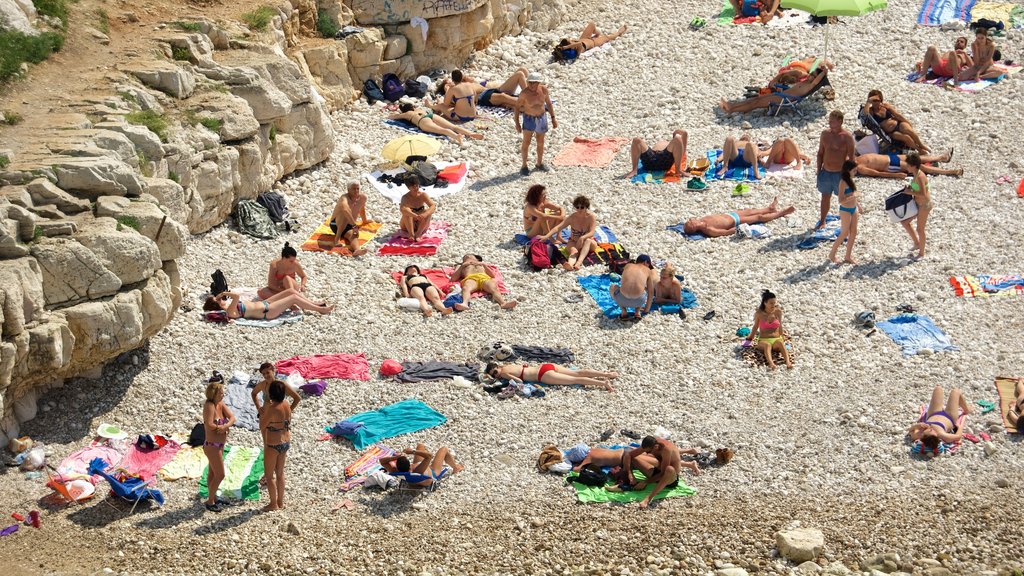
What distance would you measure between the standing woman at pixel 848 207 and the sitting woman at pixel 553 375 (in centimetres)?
416

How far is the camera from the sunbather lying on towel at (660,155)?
18812mm

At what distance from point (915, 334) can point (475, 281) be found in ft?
17.7

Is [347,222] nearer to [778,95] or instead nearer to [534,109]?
[534,109]

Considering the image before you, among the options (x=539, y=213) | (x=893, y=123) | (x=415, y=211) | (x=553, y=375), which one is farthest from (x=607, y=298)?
(x=893, y=123)

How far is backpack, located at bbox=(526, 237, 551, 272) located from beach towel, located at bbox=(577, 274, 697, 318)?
0.56 meters

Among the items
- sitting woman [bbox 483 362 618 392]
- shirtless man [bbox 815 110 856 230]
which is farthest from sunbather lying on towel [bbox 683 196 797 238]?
sitting woman [bbox 483 362 618 392]

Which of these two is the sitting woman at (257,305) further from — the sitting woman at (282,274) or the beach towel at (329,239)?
the beach towel at (329,239)

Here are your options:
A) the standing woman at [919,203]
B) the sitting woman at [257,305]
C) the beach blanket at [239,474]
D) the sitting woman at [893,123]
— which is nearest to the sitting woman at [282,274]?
the sitting woman at [257,305]

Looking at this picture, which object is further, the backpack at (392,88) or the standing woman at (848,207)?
the backpack at (392,88)

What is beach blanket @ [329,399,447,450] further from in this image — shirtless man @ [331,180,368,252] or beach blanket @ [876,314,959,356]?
beach blanket @ [876,314,959,356]

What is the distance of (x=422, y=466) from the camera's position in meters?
11.8

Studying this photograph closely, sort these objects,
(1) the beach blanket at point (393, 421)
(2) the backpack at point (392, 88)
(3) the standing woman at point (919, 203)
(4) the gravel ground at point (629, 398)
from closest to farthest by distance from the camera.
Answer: (4) the gravel ground at point (629, 398) → (1) the beach blanket at point (393, 421) → (3) the standing woman at point (919, 203) → (2) the backpack at point (392, 88)

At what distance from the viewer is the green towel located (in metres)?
11.7

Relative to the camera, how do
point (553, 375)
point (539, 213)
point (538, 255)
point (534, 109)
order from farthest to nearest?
point (534, 109)
point (539, 213)
point (538, 255)
point (553, 375)
